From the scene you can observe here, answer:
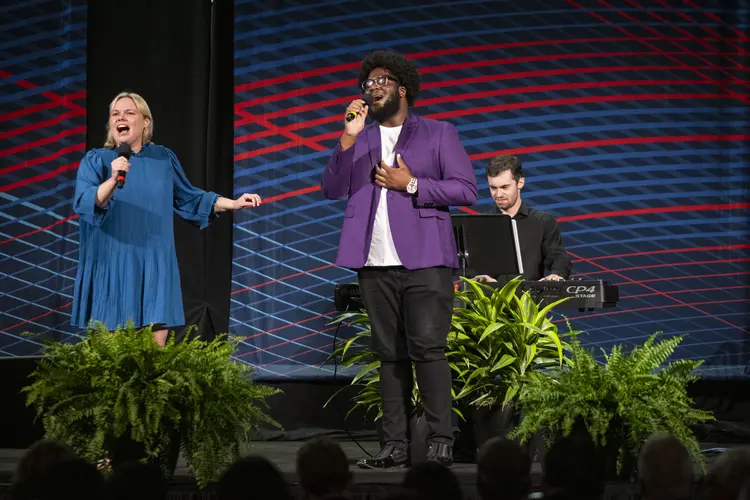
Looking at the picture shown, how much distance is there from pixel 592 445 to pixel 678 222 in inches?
164

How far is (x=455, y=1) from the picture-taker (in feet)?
20.1

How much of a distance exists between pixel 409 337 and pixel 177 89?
2.81m

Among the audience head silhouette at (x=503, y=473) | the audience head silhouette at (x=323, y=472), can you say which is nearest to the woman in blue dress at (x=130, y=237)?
the audience head silhouette at (x=323, y=472)

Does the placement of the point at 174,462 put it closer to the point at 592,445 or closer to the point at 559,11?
the point at 592,445

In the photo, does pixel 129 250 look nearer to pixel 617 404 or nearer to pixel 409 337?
pixel 409 337

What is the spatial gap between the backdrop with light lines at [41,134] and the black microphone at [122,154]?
1951 mm

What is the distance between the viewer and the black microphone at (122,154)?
3.89 meters

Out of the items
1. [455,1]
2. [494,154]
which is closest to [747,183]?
[494,154]

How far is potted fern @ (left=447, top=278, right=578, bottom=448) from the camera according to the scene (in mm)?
4102

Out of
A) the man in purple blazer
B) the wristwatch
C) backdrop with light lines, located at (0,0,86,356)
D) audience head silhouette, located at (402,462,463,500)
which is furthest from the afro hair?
backdrop with light lines, located at (0,0,86,356)

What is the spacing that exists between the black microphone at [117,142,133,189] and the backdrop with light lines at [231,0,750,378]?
76.1 inches

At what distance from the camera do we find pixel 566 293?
473 cm

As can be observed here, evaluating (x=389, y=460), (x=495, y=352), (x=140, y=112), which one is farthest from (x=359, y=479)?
(x=140, y=112)

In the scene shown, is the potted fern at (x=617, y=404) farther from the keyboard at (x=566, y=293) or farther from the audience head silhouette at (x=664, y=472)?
the keyboard at (x=566, y=293)
